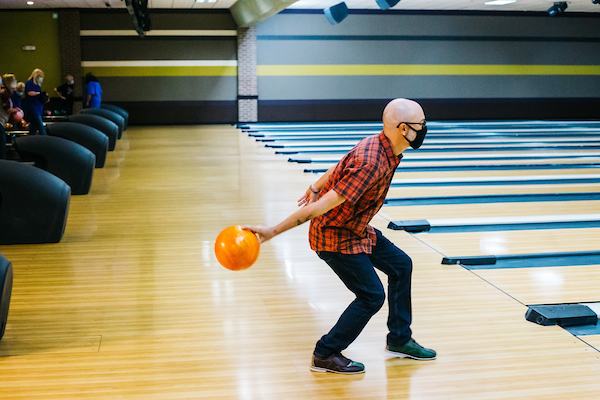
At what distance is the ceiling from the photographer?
50.7 feet

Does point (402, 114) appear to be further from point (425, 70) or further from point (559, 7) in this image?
point (425, 70)

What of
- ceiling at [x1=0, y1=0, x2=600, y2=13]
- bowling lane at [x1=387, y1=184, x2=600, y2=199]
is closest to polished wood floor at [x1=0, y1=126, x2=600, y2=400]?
bowling lane at [x1=387, y1=184, x2=600, y2=199]

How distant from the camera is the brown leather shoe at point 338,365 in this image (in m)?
2.88

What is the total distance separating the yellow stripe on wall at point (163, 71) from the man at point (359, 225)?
15.2 meters

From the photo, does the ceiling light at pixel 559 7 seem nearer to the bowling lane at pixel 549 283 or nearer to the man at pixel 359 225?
the bowling lane at pixel 549 283

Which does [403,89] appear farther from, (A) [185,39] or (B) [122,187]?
(B) [122,187]

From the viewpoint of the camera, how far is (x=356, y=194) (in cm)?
250

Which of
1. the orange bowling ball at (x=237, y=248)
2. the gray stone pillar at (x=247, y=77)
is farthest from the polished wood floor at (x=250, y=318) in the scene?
the gray stone pillar at (x=247, y=77)

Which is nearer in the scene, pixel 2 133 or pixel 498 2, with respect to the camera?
pixel 2 133

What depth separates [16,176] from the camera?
5.02 metres

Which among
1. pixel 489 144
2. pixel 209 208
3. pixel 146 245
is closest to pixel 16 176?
pixel 146 245

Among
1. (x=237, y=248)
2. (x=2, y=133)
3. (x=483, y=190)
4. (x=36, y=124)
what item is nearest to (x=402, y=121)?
(x=237, y=248)

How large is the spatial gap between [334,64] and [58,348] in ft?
51.7

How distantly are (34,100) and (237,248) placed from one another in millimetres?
8358
